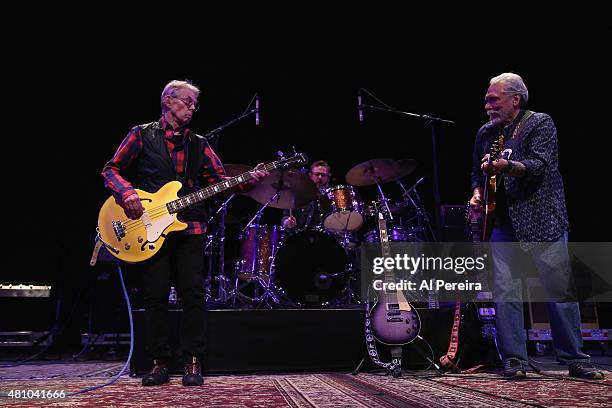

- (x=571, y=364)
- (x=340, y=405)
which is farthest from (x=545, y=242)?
(x=340, y=405)

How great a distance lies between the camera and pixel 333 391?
99.1 inches

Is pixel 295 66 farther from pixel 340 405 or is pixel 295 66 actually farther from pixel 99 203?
pixel 340 405

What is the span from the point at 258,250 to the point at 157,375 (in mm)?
2377

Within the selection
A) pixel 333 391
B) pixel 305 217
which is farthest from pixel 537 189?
pixel 305 217

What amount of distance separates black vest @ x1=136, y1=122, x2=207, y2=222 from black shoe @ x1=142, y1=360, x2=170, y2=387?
32.5 inches

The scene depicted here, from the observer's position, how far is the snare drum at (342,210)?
517cm

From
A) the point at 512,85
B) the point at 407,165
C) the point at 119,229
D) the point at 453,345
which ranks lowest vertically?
the point at 453,345

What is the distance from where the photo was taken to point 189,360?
9.57 ft

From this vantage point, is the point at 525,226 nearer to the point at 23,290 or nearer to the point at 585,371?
the point at 585,371

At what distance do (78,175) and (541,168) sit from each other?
462 cm

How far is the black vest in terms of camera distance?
303 cm

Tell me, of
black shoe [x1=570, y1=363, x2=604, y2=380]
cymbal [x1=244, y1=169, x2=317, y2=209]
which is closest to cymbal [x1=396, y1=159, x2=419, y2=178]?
cymbal [x1=244, y1=169, x2=317, y2=209]

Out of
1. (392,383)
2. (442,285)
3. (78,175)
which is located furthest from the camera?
(78,175)

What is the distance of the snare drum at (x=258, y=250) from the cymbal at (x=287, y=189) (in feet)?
1.11
